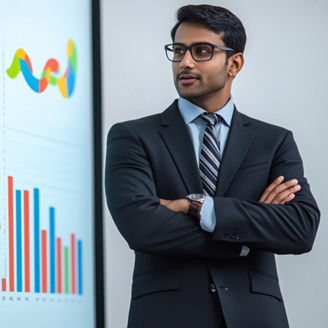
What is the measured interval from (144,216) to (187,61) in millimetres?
547

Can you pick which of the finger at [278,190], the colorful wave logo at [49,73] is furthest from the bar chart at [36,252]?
the finger at [278,190]

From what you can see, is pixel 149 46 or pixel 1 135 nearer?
pixel 1 135

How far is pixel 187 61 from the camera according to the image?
272cm

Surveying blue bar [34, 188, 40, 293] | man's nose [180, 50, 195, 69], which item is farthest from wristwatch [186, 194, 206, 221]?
blue bar [34, 188, 40, 293]

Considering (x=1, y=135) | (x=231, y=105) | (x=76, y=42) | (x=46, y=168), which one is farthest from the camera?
(x=76, y=42)

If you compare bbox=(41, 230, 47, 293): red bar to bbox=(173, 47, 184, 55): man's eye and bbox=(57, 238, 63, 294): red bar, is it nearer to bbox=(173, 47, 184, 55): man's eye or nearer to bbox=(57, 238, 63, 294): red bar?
bbox=(57, 238, 63, 294): red bar

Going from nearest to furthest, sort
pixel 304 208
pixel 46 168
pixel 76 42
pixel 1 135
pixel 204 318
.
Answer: pixel 204 318 < pixel 304 208 < pixel 1 135 < pixel 46 168 < pixel 76 42

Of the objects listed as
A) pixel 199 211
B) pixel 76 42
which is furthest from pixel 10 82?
pixel 199 211

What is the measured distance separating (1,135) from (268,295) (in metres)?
1.61

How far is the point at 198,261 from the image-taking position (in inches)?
101

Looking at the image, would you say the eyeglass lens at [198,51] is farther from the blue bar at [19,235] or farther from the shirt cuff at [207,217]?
the blue bar at [19,235]

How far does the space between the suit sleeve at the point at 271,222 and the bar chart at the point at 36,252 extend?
4.73 ft

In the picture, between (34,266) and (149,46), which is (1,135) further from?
(149,46)

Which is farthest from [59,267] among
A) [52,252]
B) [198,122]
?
[198,122]
